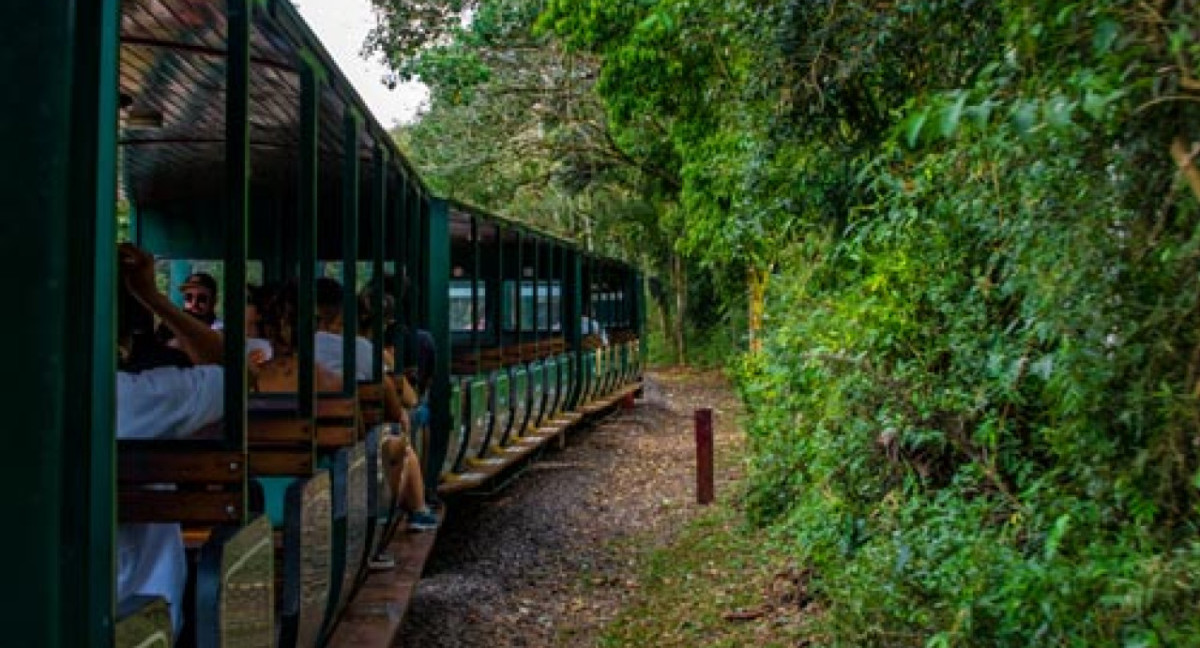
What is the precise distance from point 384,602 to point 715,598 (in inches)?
79.8

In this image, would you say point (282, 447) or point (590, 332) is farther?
point (590, 332)

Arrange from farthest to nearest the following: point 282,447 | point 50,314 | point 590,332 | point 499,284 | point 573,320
Result: 1. point 590,332
2. point 573,320
3. point 499,284
4. point 282,447
5. point 50,314

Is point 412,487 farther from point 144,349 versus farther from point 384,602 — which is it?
point 144,349

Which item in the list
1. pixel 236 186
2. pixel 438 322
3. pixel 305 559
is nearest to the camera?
pixel 236 186

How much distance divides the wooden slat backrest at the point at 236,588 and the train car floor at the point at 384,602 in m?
1.78

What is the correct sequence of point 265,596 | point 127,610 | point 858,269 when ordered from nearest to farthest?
point 127,610 < point 265,596 < point 858,269

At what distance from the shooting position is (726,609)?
6.36 m

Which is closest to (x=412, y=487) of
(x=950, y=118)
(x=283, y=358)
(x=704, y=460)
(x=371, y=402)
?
(x=371, y=402)

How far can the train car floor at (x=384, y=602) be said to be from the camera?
4.80 meters

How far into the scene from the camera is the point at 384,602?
17.6 ft

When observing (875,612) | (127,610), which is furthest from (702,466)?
(127,610)

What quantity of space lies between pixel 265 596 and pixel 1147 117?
8.68ft

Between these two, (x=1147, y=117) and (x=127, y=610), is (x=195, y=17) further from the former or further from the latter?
(x=1147, y=117)

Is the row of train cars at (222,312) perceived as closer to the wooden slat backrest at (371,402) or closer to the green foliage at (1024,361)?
the wooden slat backrest at (371,402)
